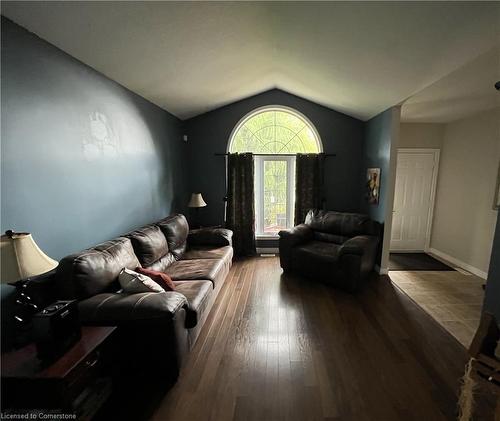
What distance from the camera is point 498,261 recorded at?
1.79m

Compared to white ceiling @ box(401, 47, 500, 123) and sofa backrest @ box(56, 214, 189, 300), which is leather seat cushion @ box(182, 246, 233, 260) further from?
white ceiling @ box(401, 47, 500, 123)

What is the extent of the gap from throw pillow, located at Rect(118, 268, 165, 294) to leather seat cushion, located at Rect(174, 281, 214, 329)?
0.30m

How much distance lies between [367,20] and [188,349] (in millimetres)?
2927

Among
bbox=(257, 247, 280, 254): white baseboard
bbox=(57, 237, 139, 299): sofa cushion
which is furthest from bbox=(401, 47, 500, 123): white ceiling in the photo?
bbox=(57, 237, 139, 299): sofa cushion

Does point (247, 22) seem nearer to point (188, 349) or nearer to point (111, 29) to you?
point (111, 29)

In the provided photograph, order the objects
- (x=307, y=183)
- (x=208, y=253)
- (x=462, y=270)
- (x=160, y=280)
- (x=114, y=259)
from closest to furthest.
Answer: (x=114, y=259) < (x=160, y=280) < (x=208, y=253) < (x=462, y=270) < (x=307, y=183)

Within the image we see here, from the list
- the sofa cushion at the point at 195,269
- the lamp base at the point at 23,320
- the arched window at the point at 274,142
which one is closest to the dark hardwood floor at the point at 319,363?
the sofa cushion at the point at 195,269

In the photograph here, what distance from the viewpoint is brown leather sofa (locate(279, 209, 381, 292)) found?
3053mm

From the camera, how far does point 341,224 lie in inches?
149

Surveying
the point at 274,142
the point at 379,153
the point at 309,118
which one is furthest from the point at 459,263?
the point at 274,142

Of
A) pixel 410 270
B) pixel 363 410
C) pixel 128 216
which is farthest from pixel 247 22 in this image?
pixel 410 270

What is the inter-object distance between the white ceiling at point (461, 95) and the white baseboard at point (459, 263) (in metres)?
2.41

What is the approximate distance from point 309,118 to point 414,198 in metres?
2.58

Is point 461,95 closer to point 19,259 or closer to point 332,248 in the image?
point 332,248
